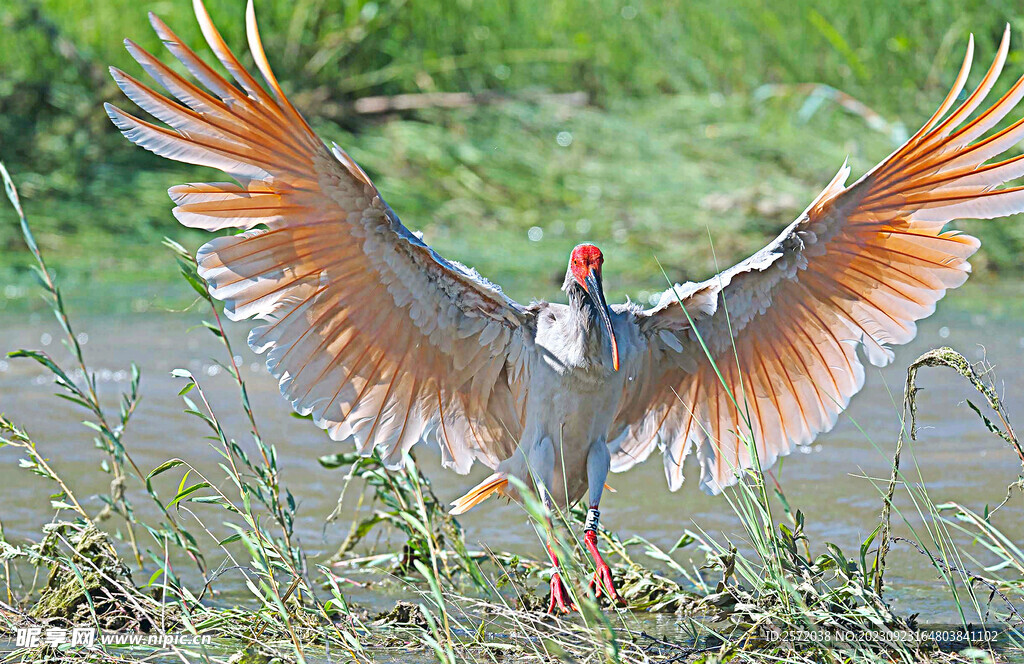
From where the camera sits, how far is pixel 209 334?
7.18 m

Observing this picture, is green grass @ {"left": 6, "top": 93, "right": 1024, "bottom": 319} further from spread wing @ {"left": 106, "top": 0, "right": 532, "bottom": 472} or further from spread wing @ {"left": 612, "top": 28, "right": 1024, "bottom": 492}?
spread wing @ {"left": 106, "top": 0, "right": 532, "bottom": 472}

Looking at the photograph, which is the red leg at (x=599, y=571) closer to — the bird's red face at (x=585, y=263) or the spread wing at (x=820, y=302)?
the spread wing at (x=820, y=302)

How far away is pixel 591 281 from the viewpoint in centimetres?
371

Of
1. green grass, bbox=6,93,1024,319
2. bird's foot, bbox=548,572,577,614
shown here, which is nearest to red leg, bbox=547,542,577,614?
bird's foot, bbox=548,572,577,614

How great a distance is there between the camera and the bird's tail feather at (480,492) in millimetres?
3855

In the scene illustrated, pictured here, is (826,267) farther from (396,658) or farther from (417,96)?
(417,96)

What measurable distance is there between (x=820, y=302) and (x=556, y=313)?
2.84 ft

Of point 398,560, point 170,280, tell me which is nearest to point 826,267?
point 398,560

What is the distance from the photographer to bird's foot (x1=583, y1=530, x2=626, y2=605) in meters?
3.18

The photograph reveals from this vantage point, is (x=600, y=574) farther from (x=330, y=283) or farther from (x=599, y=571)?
(x=330, y=283)

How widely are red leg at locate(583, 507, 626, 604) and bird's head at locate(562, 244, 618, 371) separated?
1.67ft

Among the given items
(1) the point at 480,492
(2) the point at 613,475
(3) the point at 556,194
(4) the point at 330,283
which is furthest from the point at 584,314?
(3) the point at 556,194

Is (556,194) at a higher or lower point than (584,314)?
higher

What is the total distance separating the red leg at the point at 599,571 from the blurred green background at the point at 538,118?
13.2 feet
